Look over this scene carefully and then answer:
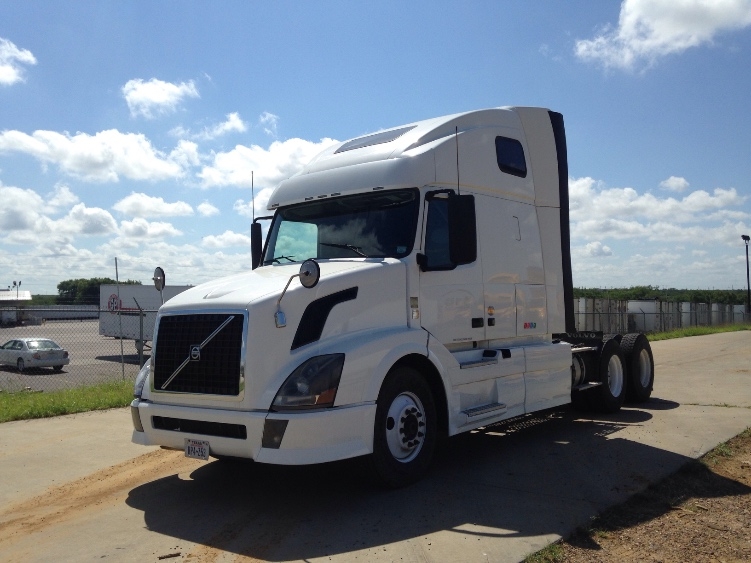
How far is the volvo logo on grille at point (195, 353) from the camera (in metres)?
5.86

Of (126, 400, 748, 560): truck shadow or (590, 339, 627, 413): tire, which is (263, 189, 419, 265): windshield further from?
(590, 339, 627, 413): tire

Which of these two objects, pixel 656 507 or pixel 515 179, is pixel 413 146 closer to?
pixel 515 179

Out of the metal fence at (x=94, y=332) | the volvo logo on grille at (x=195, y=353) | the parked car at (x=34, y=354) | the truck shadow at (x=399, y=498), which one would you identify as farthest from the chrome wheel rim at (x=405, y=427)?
the parked car at (x=34, y=354)

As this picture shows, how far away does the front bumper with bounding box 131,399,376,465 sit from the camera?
17.6 ft

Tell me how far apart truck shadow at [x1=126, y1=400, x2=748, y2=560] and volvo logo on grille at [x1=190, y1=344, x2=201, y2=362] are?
1258mm

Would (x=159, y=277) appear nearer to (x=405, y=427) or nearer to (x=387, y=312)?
(x=387, y=312)

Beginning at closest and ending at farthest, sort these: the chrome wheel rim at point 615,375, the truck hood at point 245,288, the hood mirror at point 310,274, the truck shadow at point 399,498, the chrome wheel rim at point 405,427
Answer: the truck shadow at point 399,498 < the hood mirror at point 310,274 < the truck hood at point 245,288 < the chrome wheel rim at point 405,427 < the chrome wheel rim at point 615,375

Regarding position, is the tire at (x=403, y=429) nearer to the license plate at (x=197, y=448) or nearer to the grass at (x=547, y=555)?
the license plate at (x=197, y=448)

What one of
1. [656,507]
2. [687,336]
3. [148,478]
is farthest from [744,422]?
[687,336]

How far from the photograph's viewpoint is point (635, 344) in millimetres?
11047

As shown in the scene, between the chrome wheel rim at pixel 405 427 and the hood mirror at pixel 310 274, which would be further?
the chrome wheel rim at pixel 405 427

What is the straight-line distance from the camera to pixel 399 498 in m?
5.92

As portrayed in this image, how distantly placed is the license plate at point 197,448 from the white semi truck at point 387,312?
14mm

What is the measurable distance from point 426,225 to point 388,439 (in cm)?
206
